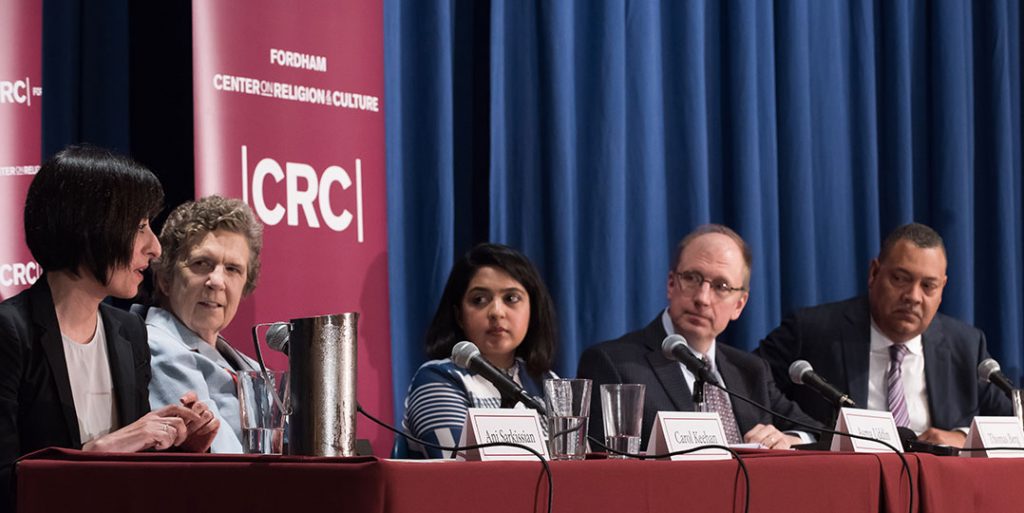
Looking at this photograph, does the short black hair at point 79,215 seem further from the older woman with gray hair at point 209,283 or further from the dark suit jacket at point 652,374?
the dark suit jacket at point 652,374

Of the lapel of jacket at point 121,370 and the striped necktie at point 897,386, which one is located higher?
the lapel of jacket at point 121,370

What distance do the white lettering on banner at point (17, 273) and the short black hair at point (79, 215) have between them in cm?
94

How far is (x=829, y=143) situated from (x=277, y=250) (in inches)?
99.6

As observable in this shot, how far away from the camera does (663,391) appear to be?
3439 millimetres

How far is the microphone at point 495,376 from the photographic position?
7.36ft

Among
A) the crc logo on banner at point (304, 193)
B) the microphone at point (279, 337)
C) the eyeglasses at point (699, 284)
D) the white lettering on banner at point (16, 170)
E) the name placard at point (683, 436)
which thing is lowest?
the name placard at point (683, 436)

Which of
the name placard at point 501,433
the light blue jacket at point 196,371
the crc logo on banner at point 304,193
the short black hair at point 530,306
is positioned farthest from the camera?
the short black hair at point 530,306

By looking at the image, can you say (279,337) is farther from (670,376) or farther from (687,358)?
(670,376)

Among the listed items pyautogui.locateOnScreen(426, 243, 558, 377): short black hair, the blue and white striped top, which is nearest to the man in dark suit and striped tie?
pyautogui.locateOnScreen(426, 243, 558, 377): short black hair

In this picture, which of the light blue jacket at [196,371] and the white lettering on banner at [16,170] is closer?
the light blue jacket at [196,371]

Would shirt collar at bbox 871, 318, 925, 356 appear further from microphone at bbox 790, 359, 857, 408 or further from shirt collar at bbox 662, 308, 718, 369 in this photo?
microphone at bbox 790, 359, 857, 408

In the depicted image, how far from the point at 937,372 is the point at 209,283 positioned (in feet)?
7.89

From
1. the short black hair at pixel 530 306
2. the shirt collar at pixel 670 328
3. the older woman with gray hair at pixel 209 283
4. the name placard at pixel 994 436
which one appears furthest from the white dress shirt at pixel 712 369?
the older woman with gray hair at pixel 209 283

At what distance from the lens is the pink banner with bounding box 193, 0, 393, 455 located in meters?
3.25
